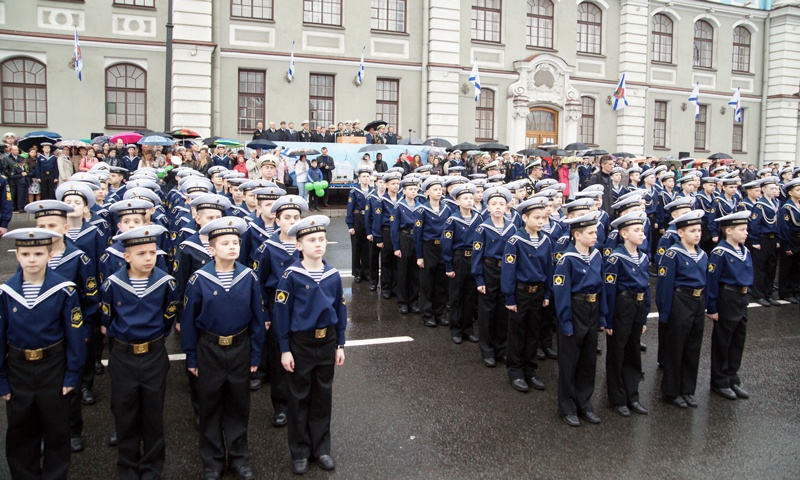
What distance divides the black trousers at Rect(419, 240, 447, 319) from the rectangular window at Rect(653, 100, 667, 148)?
26.2 meters

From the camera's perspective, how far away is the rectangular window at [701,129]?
1323 inches

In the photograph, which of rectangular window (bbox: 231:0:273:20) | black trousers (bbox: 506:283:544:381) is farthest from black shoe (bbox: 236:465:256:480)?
rectangular window (bbox: 231:0:273:20)

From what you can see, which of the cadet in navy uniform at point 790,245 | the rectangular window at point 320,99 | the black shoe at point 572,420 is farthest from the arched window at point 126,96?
the black shoe at point 572,420

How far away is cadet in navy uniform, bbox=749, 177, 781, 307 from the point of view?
447 inches

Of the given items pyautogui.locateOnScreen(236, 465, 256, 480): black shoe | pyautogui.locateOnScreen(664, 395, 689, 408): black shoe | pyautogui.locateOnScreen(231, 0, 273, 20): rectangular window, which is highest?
pyautogui.locateOnScreen(231, 0, 273, 20): rectangular window

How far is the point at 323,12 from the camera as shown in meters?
25.3

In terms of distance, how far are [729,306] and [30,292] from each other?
667 centimetres

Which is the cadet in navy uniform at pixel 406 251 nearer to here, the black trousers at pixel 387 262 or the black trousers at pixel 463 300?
the black trousers at pixel 387 262

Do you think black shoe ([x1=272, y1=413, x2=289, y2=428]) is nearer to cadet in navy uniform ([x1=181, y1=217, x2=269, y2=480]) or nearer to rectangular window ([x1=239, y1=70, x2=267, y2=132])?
cadet in navy uniform ([x1=181, y1=217, x2=269, y2=480])

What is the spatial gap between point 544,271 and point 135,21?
20.8 m

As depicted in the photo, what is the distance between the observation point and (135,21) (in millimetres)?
22859

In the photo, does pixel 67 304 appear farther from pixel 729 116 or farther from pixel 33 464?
pixel 729 116

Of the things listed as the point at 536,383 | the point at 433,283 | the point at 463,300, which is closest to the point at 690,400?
the point at 536,383

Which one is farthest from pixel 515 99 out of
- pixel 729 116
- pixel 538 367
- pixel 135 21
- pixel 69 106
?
pixel 538 367
